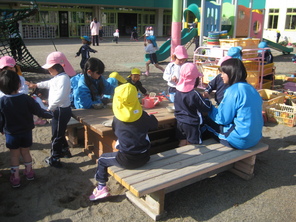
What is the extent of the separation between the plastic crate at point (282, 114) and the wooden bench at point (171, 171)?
224cm

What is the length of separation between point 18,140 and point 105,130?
3.20 ft

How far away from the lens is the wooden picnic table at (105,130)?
143 inches

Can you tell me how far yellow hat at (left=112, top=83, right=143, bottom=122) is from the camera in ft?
8.98

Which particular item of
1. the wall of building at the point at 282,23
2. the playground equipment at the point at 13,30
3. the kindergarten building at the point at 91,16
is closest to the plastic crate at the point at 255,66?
the playground equipment at the point at 13,30

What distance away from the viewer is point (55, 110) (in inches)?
144

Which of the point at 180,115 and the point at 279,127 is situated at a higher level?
the point at 180,115

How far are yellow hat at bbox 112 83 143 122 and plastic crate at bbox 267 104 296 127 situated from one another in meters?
3.72

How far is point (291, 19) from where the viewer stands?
25.2m

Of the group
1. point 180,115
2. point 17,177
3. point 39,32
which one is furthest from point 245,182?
point 39,32

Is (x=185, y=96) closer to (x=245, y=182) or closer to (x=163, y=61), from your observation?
(x=245, y=182)

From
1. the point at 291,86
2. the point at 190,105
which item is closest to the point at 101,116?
the point at 190,105

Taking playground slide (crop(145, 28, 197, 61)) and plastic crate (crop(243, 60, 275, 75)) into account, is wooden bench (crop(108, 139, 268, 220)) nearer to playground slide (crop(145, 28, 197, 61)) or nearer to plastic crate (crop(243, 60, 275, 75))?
plastic crate (crop(243, 60, 275, 75))

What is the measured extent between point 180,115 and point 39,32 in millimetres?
24124

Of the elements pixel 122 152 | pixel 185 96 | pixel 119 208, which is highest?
pixel 185 96
